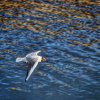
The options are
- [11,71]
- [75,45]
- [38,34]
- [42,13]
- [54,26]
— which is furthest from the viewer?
[42,13]

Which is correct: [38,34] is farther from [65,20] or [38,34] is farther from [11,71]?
[11,71]

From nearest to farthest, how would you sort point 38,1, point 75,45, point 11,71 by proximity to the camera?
point 11,71 → point 75,45 → point 38,1

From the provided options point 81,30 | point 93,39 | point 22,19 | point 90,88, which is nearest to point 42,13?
point 22,19

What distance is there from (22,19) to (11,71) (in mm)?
15074

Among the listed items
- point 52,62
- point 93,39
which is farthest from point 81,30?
point 52,62

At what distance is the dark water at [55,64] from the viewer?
25.4 metres

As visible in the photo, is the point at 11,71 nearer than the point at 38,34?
Yes

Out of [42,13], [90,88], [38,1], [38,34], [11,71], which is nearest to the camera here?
[90,88]

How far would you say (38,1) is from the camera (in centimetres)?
5031

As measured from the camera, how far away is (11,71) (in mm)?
28078

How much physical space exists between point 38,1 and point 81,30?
13.9 m

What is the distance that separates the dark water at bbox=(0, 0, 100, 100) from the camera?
25.4 meters

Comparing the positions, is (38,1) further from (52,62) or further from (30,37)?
(52,62)

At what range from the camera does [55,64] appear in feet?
97.9
